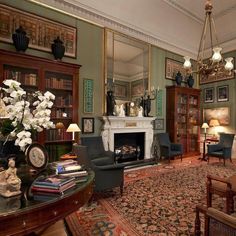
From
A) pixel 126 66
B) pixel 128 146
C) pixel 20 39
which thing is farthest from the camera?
pixel 128 146

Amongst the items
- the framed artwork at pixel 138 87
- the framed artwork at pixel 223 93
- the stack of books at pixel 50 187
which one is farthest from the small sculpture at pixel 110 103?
the framed artwork at pixel 223 93

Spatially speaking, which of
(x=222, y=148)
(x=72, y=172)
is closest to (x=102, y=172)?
(x=72, y=172)

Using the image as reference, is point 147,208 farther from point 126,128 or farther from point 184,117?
point 184,117

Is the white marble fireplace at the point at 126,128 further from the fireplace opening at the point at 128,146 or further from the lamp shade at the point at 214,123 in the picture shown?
the lamp shade at the point at 214,123

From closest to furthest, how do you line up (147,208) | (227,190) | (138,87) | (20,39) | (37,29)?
1. (227,190)
2. (147,208)
3. (20,39)
4. (37,29)
5. (138,87)

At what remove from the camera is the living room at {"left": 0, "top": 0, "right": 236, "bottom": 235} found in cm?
409

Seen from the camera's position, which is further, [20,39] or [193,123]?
[193,123]

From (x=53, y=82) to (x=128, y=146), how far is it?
2.91m

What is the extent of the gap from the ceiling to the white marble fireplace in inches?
102

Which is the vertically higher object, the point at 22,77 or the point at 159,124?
the point at 22,77

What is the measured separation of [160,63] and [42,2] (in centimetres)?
400

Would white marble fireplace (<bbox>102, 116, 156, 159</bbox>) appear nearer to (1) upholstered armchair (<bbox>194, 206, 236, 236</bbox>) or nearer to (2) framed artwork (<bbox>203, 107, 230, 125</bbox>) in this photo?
(2) framed artwork (<bbox>203, 107, 230, 125</bbox>)

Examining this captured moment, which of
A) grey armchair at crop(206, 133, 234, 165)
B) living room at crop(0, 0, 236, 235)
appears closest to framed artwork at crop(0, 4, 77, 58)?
living room at crop(0, 0, 236, 235)

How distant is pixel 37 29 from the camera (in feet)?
13.6
